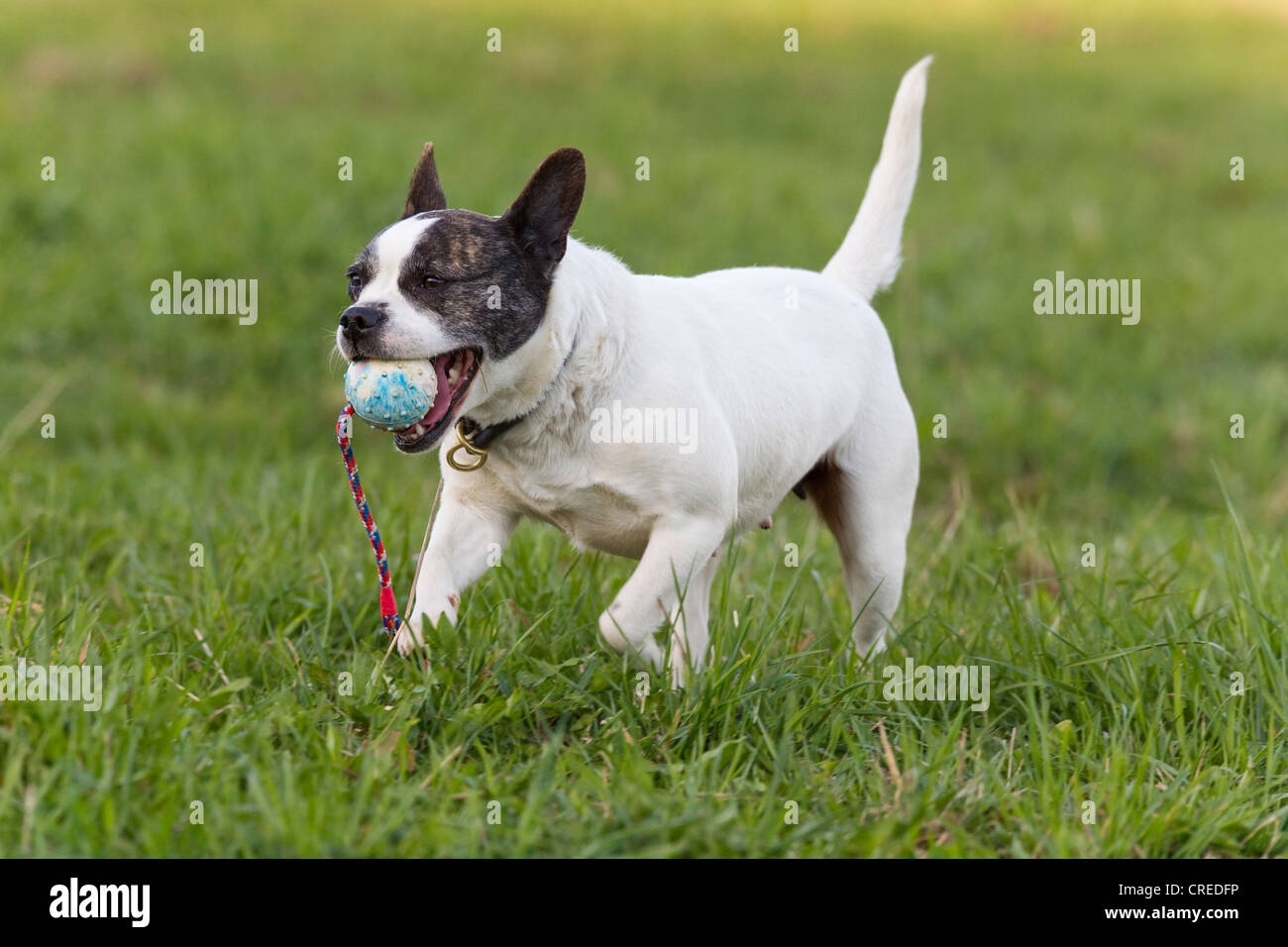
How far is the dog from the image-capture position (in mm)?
3438

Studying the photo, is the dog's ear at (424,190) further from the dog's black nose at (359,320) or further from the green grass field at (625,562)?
the green grass field at (625,562)

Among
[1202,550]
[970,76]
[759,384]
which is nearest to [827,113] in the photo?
[970,76]

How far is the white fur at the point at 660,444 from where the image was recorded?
11.8ft

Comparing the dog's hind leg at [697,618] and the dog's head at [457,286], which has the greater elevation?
the dog's head at [457,286]

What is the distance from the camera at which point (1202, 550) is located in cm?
562

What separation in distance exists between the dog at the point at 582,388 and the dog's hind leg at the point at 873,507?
0.56 ft

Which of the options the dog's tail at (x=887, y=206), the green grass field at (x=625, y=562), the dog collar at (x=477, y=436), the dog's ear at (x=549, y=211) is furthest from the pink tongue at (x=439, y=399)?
the dog's tail at (x=887, y=206)

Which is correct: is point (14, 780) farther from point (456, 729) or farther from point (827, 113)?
point (827, 113)

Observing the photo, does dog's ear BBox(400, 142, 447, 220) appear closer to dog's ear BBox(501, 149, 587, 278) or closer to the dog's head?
the dog's head

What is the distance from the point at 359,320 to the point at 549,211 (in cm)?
58

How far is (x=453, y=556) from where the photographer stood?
147 inches

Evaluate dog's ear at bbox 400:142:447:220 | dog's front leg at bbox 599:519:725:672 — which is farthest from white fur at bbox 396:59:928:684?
dog's ear at bbox 400:142:447:220

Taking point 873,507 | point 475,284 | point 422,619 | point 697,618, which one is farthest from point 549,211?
point 873,507

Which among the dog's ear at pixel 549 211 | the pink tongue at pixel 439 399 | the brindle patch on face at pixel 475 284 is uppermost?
the dog's ear at pixel 549 211
